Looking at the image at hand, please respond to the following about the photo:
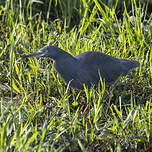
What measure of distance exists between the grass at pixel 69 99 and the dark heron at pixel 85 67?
110 mm

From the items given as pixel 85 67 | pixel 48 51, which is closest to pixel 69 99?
pixel 85 67

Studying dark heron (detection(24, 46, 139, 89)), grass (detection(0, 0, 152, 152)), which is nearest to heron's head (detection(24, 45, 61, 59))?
dark heron (detection(24, 46, 139, 89))

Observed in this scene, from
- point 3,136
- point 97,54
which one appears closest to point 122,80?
point 97,54

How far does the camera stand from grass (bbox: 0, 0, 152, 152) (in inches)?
84.9

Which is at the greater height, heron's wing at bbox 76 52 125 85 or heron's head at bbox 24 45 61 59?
heron's head at bbox 24 45 61 59

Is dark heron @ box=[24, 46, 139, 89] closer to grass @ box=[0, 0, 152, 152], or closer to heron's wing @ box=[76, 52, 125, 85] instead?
heron's wing @ box=[76, 52, 125, 85]

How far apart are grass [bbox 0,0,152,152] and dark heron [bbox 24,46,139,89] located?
11 cm

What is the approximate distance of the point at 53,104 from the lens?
8.63 ft

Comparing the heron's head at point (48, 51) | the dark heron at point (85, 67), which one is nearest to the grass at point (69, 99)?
the dark heron at point (85, 67)

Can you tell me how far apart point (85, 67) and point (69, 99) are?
0.32 m

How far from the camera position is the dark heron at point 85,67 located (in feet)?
8.46

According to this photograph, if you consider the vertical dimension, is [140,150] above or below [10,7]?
below

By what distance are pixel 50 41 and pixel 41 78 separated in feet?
1.57

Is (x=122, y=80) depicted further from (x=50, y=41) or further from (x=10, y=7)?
(x=10, y=7)
